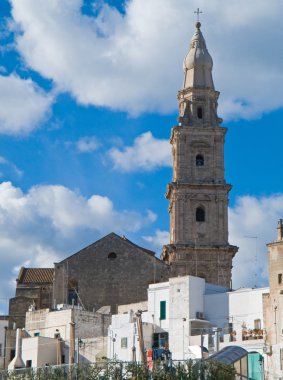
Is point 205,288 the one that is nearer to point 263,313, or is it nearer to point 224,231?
point 263,313

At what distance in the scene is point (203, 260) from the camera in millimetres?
79375

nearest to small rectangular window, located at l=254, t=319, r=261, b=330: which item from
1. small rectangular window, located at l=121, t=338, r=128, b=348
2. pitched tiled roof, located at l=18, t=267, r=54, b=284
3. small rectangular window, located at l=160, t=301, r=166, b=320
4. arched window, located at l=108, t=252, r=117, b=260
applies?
small rectangular window, located at l=160, t=301, r=166, b=320

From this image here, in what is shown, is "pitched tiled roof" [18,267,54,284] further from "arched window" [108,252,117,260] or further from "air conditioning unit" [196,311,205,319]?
"air conditioning unit" [196,311,205,319]

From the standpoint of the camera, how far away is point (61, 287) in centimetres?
7662

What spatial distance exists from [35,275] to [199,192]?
16.8 m

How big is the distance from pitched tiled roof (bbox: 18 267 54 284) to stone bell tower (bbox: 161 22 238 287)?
Result: 10.7 meters

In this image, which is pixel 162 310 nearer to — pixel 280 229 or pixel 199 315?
pixel 199 315

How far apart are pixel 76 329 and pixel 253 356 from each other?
57.5 feet

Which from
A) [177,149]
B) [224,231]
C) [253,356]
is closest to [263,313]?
[253,356]

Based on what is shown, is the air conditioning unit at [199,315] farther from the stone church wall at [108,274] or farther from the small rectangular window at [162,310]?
the stone church wall at [108,274]

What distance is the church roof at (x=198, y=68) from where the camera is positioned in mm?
87062

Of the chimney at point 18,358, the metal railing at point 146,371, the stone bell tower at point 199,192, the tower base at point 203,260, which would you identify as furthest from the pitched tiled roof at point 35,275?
the metal railing at point 146,371

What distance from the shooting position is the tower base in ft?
258

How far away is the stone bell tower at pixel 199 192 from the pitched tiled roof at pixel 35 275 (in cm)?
1068
